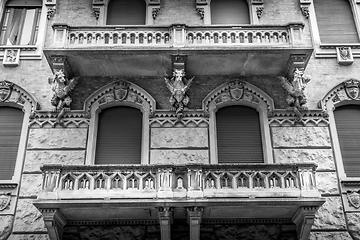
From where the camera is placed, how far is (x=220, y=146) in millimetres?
14719

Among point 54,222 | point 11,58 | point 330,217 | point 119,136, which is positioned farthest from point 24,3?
point 330,217

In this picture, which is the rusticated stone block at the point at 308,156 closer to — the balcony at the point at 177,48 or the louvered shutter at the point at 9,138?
the balcony at the point at 177,48

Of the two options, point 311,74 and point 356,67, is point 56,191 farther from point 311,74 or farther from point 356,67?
point 356,67

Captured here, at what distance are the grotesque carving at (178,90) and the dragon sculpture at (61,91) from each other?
306cm

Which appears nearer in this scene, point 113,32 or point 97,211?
point 97,211

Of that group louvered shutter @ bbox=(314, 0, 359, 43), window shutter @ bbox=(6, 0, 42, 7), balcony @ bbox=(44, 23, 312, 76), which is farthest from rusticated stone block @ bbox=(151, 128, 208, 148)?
window shutter @ bbox=(6, 0, 42, 7)

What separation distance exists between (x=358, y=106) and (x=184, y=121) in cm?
559

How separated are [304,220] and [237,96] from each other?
4.67 m

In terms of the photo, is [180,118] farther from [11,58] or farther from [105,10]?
[11,58]

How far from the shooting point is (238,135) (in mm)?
14922

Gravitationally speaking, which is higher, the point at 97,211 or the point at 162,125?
the point at 162,125

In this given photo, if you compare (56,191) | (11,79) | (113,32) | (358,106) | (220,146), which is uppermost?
(113,32)

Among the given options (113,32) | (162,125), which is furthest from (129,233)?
(113,32)

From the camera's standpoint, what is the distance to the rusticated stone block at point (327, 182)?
1391 cm
